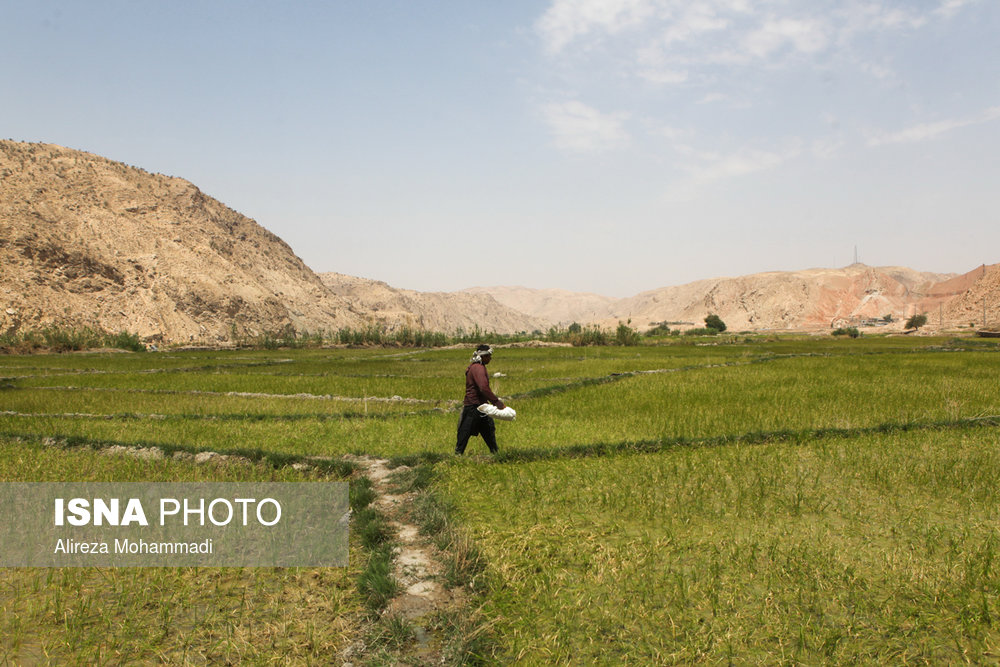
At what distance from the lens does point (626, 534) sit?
5.43 meters

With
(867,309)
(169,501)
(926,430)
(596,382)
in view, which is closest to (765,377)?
(596,382)

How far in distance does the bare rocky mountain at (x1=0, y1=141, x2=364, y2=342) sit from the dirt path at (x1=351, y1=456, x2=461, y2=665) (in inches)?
1963

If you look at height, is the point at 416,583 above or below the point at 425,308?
below

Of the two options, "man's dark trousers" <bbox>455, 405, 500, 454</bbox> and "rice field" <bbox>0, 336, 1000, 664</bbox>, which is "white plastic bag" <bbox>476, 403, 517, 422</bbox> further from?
"rice field" <bbox>0, 336, 1000, 664</bbox>

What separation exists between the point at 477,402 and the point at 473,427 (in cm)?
41


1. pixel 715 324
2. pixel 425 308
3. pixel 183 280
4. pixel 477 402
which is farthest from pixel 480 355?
pixel 425 308

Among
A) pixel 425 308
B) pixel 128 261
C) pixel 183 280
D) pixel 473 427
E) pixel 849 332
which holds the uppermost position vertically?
pixel 128 261

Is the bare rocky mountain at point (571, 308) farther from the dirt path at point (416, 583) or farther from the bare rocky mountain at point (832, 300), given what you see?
the dirt path at point (416, 583)

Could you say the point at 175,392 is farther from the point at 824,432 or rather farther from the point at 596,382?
the point at 824,432

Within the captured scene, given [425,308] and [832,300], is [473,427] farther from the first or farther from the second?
[425,308]

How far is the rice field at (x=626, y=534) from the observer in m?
3.76

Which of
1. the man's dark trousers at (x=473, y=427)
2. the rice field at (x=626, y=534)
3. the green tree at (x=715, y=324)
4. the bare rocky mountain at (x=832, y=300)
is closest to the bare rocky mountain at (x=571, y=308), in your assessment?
the bare rocky mountain at (x=832, y=300)

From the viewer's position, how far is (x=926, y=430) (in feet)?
32.1

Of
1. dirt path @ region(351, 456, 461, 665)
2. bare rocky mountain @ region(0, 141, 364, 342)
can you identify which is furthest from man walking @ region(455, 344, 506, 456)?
bare rocky mountain @ region(0, 141, 364, 342)
